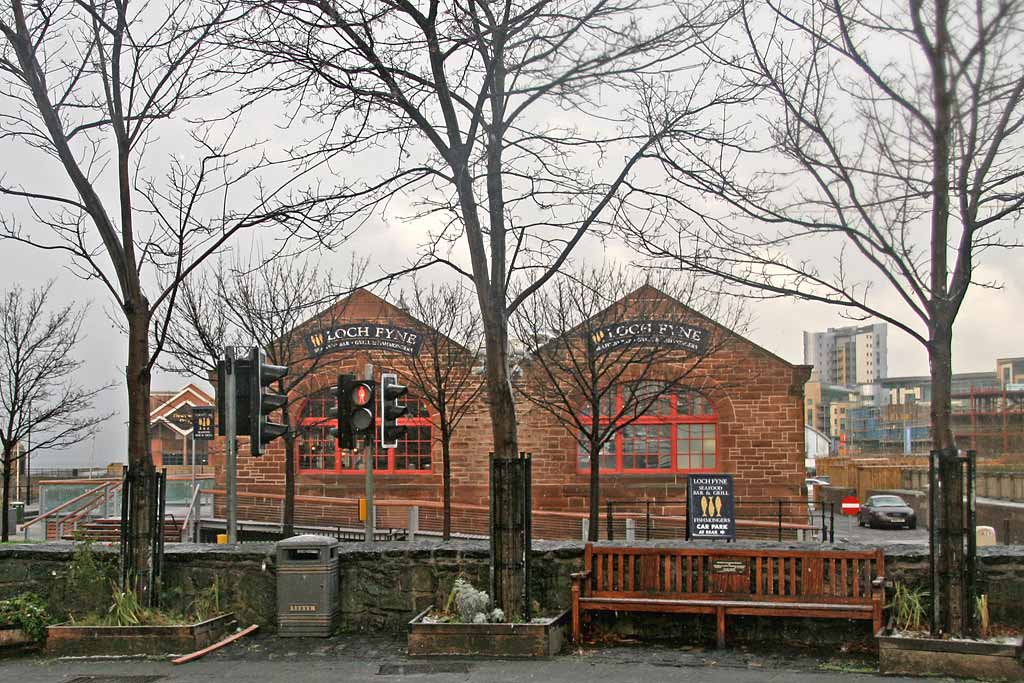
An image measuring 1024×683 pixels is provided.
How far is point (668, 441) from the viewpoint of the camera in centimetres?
2834

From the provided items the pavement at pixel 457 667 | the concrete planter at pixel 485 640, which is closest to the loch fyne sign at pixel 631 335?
the pavement at pixel 457 667

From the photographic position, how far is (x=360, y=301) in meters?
30.1

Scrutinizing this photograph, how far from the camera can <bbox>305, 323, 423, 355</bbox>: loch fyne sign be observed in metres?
27.2

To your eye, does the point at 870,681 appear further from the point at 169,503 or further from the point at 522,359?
the point at 169,503

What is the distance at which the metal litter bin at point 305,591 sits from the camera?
10.2 meters

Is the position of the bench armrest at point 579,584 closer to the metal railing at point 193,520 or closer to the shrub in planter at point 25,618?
the shrub in planter at point 25,618

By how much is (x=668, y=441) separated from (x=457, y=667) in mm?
20189

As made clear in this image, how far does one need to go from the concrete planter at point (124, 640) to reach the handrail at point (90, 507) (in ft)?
46.5

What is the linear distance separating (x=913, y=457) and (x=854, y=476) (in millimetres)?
21761

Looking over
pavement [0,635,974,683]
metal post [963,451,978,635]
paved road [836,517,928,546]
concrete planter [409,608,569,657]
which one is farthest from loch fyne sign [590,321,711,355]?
metal post [963,451,978,635]

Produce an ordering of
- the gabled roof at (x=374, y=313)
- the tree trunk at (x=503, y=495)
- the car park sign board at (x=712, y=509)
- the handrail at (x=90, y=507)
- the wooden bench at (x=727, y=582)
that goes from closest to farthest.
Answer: the wooden bench at (x=727, y=582) → the tree trunk at (x=503, y=495) → the car park sign board at (x=712, y=509) → the handrail at (x=90, y=507) → the gabled roof at (x=374, y=313)

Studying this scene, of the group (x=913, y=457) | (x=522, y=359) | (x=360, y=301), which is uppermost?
(x=360, y=301)

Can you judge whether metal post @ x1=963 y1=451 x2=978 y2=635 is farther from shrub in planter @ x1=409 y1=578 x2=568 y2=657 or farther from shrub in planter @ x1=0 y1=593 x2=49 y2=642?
shrub in planter @ x1=0 y1=593 x2=49 y2=642

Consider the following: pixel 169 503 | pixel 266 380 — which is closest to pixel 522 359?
pixel 169 503
